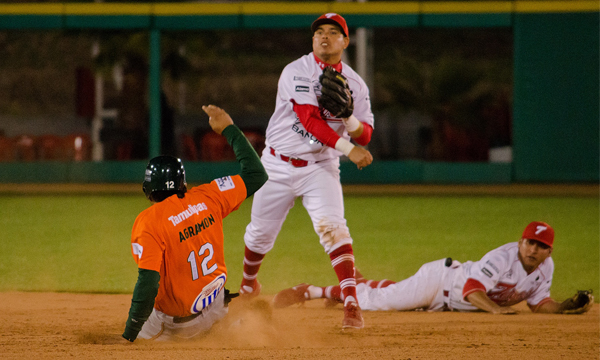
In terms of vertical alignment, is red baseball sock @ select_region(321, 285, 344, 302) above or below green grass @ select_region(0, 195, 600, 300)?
above

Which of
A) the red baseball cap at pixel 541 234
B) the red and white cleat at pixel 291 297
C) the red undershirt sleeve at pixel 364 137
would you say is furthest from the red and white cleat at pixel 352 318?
the red baseball cap at pixel 541 234

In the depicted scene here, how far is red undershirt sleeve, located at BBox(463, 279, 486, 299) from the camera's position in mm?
4914

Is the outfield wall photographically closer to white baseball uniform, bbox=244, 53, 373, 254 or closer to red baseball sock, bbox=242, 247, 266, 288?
red baseball sock, bbox=242, 247, 266, 288

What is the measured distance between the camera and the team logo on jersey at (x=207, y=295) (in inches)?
155

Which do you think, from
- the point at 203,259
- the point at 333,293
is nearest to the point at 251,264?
the point at 333,293

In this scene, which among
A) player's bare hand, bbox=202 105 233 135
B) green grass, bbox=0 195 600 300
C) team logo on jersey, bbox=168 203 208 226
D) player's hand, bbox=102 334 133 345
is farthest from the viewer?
green grass, bbox=0 195 600 300

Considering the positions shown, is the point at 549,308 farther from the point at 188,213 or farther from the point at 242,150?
the point at 188,213

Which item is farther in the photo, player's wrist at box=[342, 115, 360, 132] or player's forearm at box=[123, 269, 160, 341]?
player's wrist at box=[342, 115, 360, 132]

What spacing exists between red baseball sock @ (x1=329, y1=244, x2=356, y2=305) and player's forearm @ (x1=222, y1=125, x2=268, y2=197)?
2.94 ft

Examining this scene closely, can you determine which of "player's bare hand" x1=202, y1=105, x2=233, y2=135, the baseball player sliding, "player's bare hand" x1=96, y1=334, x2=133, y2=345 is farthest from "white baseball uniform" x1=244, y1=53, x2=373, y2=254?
"player's bare hand" x1=96, y1=334, x2=133, y2=345

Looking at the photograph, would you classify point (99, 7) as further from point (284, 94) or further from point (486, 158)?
point (284, 94)

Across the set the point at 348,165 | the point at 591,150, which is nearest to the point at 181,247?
the point at 348,165

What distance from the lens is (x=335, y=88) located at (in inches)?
175

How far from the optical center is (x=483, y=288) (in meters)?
4.91
